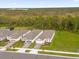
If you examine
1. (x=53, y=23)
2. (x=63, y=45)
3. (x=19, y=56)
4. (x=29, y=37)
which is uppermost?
(x=19, y=56)

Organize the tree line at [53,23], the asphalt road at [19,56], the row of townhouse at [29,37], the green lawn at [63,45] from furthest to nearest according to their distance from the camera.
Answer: the tree line at [53,23] → the row of townhouse at [29,37] → the green lawn at [63,45] → the asphalt road at [19,56]

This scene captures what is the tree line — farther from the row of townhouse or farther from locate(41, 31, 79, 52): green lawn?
locate(41, 31, 79, 52): green lawn

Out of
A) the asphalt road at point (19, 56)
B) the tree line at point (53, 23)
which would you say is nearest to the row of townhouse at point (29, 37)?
the tree line at point (53, 23)

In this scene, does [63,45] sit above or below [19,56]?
below

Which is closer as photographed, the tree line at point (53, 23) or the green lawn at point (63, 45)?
the green lawn at point (63, 45)

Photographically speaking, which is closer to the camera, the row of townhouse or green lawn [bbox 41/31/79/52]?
green lawn [bbox 41/31/79/52]

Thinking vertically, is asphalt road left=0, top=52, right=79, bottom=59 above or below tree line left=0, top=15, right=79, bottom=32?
above

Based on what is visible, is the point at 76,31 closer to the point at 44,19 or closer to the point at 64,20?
the point at 64,20

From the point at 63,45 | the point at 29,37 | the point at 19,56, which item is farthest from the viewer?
the point at 29,37

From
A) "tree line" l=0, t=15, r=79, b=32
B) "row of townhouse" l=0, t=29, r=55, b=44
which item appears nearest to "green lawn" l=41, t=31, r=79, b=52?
"row of townhouse" l=0, t=29, r=55, b=44

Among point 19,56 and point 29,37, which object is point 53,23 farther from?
point 19,56

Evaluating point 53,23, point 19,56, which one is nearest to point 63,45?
point 19,56

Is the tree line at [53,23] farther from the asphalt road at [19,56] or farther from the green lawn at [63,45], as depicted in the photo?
the asphalt road at [19,56]
